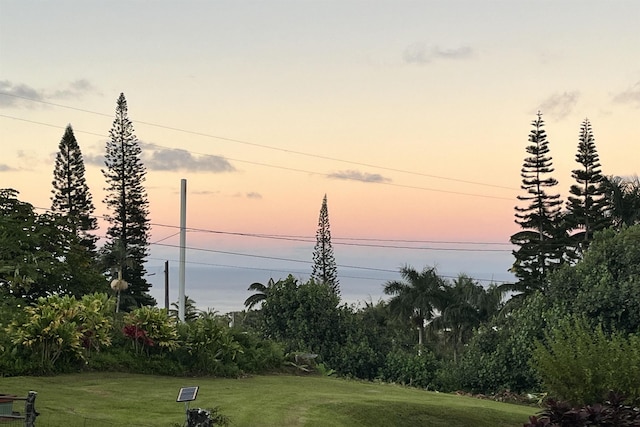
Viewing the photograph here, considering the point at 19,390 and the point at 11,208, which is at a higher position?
the point at 11,208

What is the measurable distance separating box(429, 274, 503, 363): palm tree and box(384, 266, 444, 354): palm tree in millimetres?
744

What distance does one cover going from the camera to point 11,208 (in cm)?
1986

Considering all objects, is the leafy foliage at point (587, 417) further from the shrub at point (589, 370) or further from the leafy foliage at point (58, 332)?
the leafy foliage at point (58, 332)

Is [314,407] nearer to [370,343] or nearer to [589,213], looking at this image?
[370,343]

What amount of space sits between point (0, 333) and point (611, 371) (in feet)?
35.5

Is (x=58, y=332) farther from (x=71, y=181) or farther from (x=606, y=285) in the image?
(x=71, y=181)

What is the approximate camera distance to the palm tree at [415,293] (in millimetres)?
42562

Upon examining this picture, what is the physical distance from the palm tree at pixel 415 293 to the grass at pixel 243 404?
27.9 meters

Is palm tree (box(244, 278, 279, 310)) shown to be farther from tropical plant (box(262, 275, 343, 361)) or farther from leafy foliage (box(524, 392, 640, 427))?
leafy foliage (box(524, 392, 640, 427))

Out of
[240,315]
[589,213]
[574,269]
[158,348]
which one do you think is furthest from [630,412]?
[240,315]

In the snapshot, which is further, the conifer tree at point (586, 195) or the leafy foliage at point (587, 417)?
the conifer tree at point (586, 195)

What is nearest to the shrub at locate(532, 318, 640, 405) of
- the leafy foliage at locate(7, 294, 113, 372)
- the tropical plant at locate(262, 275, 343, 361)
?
the leafy foliage at locate(7, 294, 113, 372)

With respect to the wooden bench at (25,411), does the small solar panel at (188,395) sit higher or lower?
higher

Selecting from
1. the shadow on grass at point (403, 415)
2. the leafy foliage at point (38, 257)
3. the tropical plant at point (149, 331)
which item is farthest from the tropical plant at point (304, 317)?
the shadow on grass at point (403, 415)
